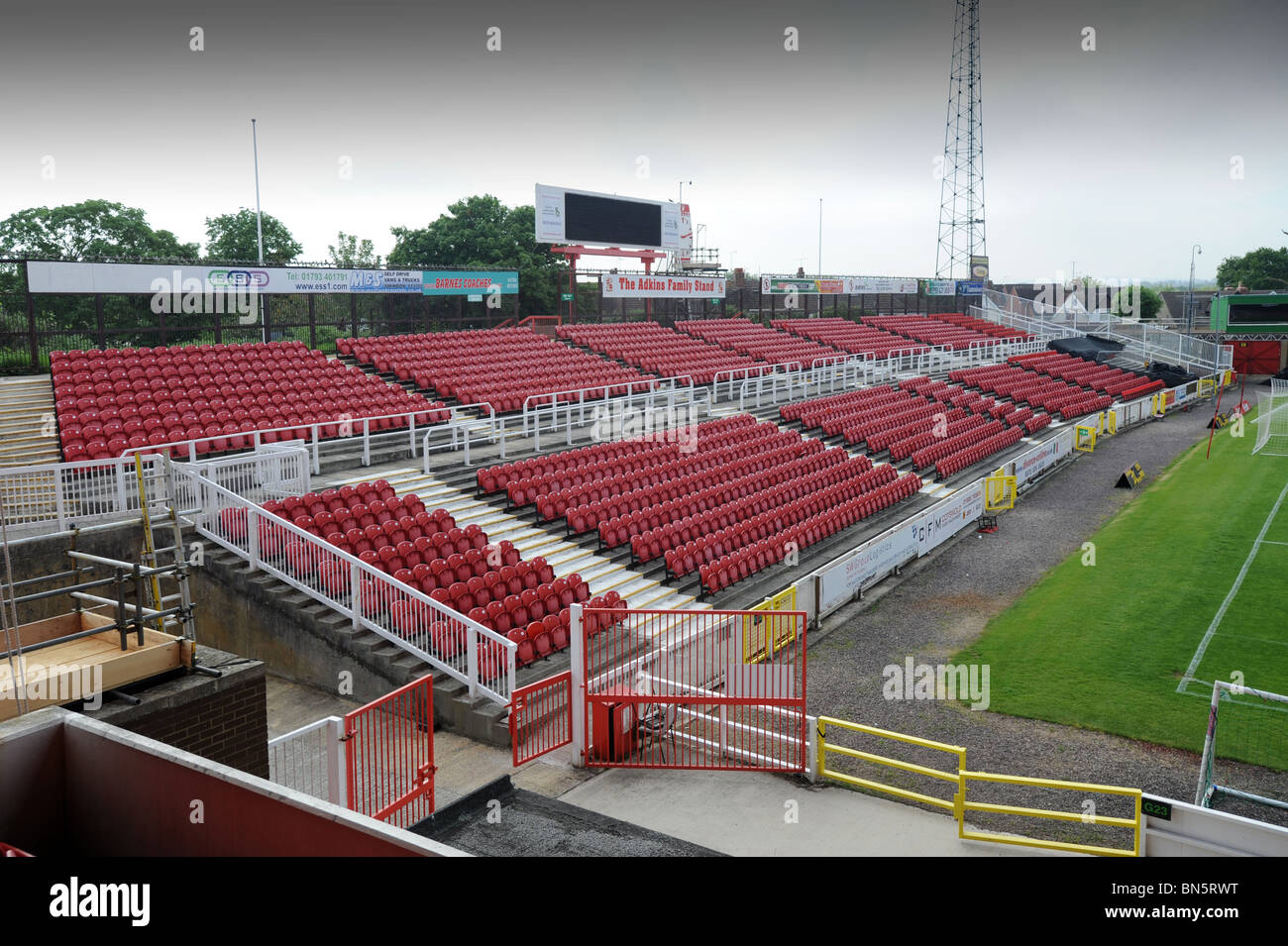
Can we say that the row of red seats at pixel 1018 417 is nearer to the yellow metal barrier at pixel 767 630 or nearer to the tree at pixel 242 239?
the yellow metal barrier at pixel 767 630

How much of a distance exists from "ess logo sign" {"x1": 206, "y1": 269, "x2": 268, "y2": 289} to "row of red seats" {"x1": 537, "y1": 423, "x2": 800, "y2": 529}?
11.0 meters

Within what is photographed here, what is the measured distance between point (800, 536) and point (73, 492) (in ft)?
41.3

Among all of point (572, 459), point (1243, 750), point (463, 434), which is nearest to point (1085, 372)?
point (572, 459)

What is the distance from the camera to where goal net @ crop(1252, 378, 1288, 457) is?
32.0 m

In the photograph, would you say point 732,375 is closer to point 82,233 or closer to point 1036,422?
point 1036,422

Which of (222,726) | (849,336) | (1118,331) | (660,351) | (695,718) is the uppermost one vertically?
(1118,331)

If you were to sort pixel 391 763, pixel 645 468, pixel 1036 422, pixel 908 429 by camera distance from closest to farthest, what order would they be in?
pixel 391 763 → pixel 645 468 → pixel 908 429 → pixel 1036 422

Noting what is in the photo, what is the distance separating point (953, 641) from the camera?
1477cm

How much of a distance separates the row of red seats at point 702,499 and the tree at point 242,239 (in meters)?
40.4

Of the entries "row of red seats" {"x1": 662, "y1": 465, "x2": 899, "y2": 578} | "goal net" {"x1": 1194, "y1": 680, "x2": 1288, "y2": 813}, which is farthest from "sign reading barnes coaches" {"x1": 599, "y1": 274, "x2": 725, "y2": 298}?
"goal net" {"x1": 1194, "y1": 680, "x2": 1288, "y2": 813}

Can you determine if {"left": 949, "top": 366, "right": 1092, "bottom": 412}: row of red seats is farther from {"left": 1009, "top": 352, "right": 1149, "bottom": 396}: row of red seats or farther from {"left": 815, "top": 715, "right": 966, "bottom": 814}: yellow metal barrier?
{"left": 815, "top": 715, "right": 966, "bottom": 814}: yellow metal barrier

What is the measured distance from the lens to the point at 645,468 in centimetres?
1989

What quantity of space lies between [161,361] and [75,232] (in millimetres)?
33039
